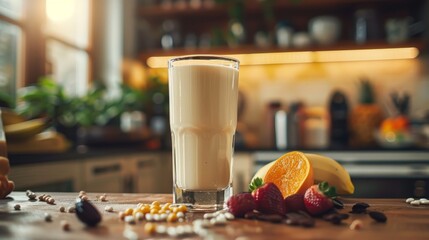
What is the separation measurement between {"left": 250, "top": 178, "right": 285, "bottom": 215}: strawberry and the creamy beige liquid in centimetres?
13

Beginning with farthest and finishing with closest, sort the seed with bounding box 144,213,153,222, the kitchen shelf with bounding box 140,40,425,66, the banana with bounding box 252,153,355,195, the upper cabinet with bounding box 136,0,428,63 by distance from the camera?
the upper cabinet with bounding box 136,0,428,63
the kitchen shelf with bounding box 140,40,425,66
the banana with bounding box 252,153,355,195
the seed with bounding box 144,213,153,222

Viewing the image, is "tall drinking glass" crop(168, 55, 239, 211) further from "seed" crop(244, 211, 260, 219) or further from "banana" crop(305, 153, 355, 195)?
"banana" crop(305, 153, 355, 195)

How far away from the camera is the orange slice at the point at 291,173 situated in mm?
746

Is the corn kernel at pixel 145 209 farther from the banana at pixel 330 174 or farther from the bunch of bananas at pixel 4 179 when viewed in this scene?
the banana at pixel 330 174

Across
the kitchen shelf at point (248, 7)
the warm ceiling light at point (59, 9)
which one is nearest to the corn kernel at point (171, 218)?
the warm ceiling light at point (59, 9)

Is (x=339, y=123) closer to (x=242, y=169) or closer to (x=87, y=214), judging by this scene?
(x=242, y=169)

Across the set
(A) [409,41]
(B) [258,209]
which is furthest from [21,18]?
(A) [409,41]

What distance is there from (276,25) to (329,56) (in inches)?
20.2

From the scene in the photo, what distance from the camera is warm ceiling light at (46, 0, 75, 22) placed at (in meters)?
3.01

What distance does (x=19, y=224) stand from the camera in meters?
0.56

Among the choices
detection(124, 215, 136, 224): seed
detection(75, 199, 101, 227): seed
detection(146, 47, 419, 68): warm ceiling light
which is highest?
detection(146, 47, 419, 68): warm ceiling light

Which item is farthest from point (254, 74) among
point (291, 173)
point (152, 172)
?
point (291, 173)

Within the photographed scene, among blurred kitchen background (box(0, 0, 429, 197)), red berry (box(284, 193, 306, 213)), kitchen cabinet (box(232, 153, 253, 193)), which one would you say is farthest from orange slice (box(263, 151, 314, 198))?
kitchen cabinet (box(232, 153, 253, 193))

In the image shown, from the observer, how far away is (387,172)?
2.96 meters
